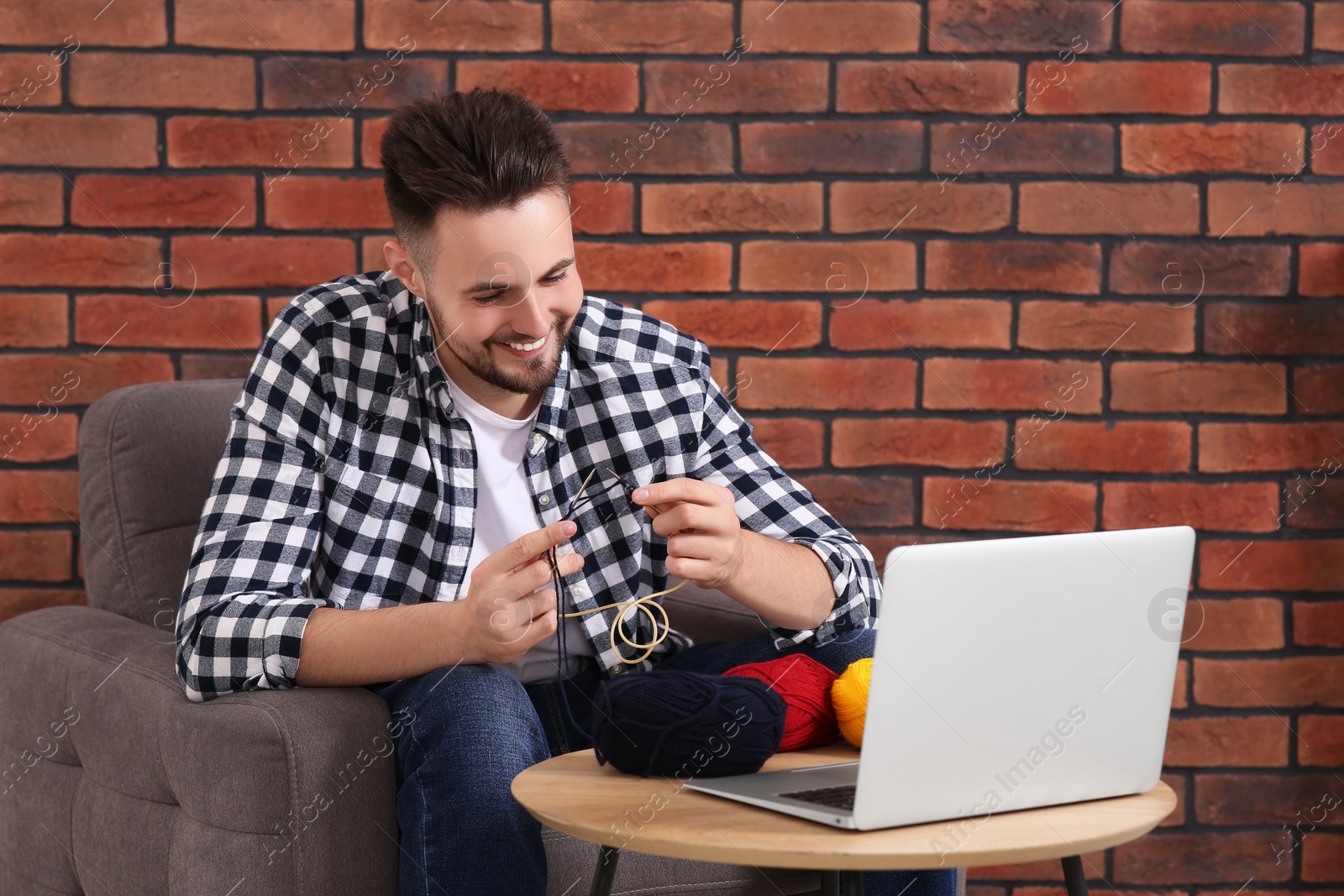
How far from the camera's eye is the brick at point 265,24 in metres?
1.72

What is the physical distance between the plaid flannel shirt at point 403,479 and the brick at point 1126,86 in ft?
2.49

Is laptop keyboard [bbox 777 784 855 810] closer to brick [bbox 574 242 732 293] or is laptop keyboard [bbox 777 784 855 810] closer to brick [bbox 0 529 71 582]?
brick [bbox 574 242 732 293]

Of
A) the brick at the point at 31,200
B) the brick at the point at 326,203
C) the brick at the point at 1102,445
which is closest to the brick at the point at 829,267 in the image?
the brick at the point at 1102,445

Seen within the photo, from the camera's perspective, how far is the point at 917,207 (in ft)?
5.83

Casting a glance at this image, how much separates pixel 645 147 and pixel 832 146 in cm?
29

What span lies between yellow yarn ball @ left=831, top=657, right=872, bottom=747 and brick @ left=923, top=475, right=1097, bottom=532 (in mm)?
792

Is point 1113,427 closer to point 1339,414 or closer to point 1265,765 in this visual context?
point 1339,414

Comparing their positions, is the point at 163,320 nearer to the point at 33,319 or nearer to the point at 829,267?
the point at 33,319

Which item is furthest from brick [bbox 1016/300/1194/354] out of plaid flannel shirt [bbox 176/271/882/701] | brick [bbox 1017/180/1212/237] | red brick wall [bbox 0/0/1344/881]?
plaid flannel shirt [bbox 176/271/882/701]

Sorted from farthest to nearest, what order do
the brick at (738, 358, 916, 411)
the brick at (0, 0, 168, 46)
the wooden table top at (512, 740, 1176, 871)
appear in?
1. the brick at (738, 358, 916, 411)
2. the brick at (0, 0, 168, 46)
3. the wooden table top at (512, 740, 1176, 871)

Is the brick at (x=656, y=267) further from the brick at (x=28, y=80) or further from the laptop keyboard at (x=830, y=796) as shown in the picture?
the laptop keyboard at (x=830, y=796)

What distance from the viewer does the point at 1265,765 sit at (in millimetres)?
1829

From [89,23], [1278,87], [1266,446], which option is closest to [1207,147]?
[1278,87]

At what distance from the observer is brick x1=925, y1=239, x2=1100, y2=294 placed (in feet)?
5.86
